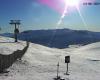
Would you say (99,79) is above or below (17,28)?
below

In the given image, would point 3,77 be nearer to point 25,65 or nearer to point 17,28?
point 25,65

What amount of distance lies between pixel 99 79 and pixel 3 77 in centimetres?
993

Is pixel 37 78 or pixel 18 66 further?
pixel 18 66

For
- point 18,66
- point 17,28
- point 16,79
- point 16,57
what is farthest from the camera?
point 17,28

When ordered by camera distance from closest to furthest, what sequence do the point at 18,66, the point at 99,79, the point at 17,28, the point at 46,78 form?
1. the point at 46,78
2. the point at 99,79
3. the point at 18,66
4. the point at 17,28

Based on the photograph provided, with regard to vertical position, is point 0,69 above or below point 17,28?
below

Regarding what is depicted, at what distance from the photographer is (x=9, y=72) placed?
2627 cm

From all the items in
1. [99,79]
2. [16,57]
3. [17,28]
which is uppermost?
[17,28]

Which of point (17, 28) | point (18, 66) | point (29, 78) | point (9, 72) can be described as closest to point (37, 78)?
point (29, 78)

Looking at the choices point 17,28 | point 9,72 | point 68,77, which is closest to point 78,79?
point 68,77

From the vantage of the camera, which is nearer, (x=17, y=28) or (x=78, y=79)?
(x=78, y=79)

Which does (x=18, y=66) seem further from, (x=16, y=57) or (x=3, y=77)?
(x=3, y=77)

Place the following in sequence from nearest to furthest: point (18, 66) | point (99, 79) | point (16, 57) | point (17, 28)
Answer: point (99, 79) < point (18, 66) < point (16, 57) < point (17, 28)

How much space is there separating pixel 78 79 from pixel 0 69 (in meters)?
7.73
